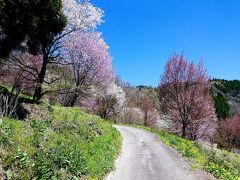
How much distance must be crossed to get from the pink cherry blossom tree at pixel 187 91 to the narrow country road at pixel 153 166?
495 inches

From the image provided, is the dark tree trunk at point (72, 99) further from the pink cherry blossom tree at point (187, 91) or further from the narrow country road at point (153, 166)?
the narrow country road at point (153, 166)

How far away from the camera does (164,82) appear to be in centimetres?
3688

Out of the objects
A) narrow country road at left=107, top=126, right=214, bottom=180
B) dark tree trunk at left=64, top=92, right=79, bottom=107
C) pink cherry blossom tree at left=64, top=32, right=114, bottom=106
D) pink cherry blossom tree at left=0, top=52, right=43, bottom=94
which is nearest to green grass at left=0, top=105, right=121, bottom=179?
narrow country road at left=107, top=126, right=214, bottom=180

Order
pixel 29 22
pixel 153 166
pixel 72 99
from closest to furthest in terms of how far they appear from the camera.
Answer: pixel 153 166 → pixel 29 22 → pixel 72 99

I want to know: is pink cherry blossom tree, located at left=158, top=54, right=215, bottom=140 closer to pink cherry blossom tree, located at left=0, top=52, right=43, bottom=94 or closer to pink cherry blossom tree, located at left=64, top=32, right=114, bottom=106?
pink cherry blossom tree, located at left=64, top=32, right=114, bottom=106

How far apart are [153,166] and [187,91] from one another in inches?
757

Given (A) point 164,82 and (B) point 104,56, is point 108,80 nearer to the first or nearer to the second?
(B) point 104,56

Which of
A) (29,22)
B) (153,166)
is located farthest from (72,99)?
(153,166)

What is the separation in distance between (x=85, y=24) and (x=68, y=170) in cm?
2084

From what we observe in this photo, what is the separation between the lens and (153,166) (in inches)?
681

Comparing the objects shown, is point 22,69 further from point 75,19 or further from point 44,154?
point 44,154

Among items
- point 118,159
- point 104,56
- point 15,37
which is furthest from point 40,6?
point 104,56

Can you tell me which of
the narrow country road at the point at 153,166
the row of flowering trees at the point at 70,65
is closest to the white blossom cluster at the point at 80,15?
the row of flowering trees at the point at 70,65

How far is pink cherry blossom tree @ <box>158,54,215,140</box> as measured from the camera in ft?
117
